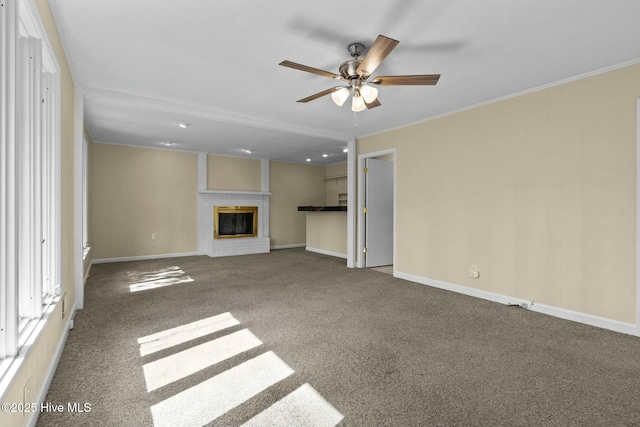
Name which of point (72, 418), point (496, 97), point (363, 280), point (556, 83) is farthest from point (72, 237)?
point (556, 83)

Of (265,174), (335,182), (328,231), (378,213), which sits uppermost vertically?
(265,174)

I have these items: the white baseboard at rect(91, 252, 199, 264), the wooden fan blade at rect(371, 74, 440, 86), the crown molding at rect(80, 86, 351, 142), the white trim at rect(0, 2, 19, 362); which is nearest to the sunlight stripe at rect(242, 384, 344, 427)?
the white trim at rect(0, 2, 19, 362)

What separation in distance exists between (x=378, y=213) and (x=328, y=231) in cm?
178

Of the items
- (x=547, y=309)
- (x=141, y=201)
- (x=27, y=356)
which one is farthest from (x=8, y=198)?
(x=141, y=201)

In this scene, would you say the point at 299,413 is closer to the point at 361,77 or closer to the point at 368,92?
the point at 368,92

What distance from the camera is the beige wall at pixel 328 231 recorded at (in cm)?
664

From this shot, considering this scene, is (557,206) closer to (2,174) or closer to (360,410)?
(360,410)

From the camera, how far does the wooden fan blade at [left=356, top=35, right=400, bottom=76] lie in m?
1.86

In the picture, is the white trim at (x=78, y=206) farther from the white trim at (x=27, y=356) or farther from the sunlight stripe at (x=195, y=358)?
the sunlight stripe at (x=195, y=358)

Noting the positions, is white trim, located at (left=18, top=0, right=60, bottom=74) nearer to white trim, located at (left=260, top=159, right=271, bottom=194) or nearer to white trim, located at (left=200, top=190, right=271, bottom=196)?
white trim, located at (left=200, top=190, right=271, bottom=196)

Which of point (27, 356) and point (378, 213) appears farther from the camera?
point (378, 213)

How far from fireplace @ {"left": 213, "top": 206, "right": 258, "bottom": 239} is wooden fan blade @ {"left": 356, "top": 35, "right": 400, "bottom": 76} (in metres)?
5.35

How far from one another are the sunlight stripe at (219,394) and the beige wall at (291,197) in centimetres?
594

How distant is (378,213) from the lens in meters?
5.48
